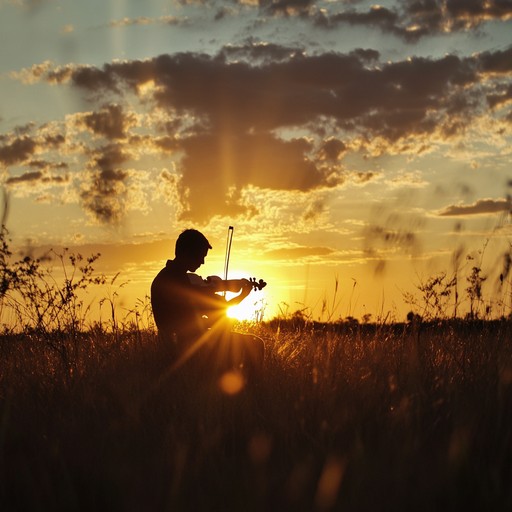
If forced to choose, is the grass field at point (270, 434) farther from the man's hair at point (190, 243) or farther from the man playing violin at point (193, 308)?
the man's hair at point (190, 243)

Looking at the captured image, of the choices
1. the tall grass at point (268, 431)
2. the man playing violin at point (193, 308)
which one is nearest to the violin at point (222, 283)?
the man playing violin at point (193, 308)

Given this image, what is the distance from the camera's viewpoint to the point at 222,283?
763 centimetres

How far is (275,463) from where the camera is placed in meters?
3.94

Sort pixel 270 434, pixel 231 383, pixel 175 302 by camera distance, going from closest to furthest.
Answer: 1. pixel 270 434
2. pixel 231 383
3. pixel 175 302

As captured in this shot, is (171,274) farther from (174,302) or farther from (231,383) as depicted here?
(231,383)

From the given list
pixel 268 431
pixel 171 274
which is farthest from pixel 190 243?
pixel 268 431

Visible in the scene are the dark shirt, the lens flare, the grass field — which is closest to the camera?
the grass field

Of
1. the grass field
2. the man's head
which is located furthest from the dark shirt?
the grass field

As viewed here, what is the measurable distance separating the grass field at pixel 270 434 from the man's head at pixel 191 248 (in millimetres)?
1063

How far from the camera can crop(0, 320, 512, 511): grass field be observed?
11.4 feet

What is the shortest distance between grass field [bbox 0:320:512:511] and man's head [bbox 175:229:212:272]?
1.06 meters

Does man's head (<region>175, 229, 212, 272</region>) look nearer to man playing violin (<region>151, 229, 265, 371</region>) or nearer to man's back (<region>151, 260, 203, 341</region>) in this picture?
man playing violin (<region>151, 229, 265, 371</region>)

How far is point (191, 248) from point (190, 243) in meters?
0.05

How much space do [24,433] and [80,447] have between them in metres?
0.56
